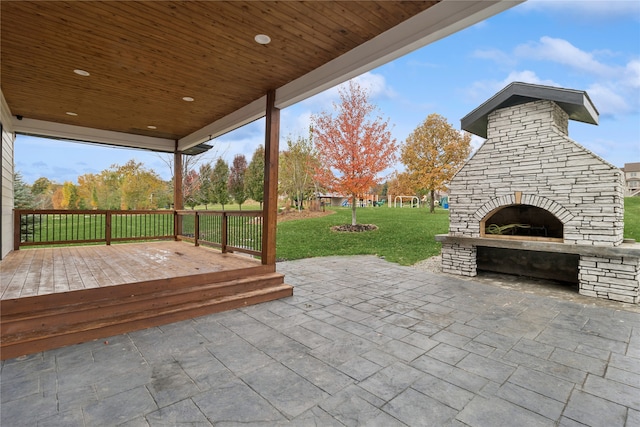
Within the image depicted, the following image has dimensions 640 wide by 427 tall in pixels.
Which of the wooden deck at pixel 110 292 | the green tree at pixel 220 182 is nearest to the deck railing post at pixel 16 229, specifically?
the wooden deck at pixel 110 292

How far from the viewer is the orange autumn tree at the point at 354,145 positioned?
1065 cm

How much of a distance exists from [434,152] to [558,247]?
11752mm

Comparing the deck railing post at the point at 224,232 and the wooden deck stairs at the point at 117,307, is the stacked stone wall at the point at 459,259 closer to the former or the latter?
the wooden deck stairs at the point at 117,307

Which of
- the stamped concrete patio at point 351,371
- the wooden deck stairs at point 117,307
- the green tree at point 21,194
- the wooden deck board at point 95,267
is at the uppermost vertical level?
the green tree at point 21,194

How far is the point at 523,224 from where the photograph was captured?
5301mm

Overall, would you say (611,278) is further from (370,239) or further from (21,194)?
(21,194)

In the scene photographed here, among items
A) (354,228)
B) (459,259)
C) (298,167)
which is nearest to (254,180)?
(298,167)

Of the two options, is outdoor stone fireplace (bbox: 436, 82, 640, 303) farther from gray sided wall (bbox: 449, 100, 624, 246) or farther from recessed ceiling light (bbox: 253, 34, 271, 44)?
recessed ceiling light (bbox: 253, 34, 271, 44)

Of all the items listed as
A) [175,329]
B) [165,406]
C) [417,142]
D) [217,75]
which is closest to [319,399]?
[165,406]

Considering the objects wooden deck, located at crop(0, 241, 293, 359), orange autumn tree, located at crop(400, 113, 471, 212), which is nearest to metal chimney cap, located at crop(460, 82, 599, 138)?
wooden deck, located at crop(0, 241, 293, 359)

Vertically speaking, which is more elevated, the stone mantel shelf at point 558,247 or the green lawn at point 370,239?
the stone mantel shelf at point 558,247

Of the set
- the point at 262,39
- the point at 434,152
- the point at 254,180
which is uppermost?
the point at 434,152

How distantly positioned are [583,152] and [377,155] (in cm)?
690

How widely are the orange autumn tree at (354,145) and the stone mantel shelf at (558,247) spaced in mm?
5859
